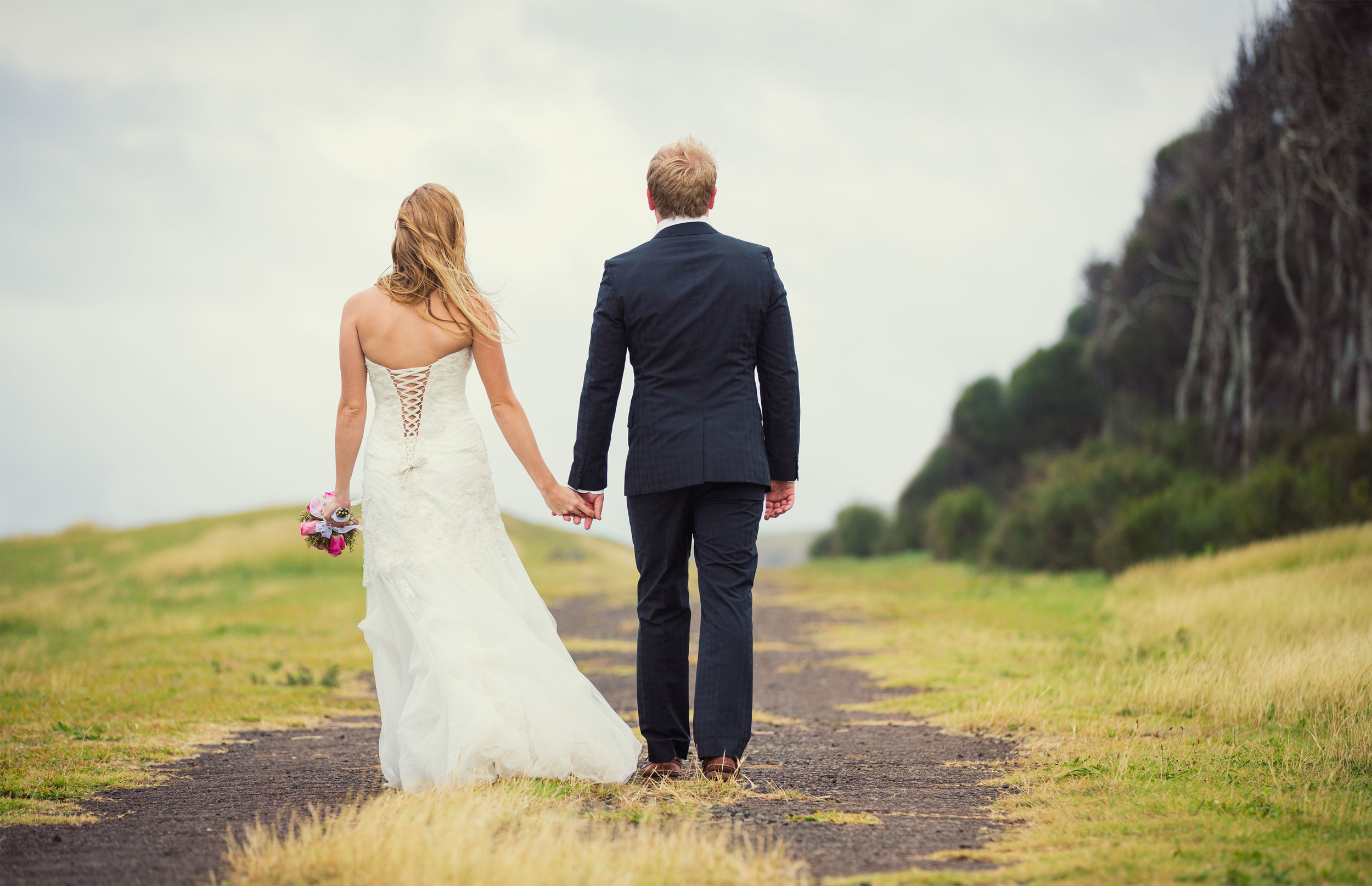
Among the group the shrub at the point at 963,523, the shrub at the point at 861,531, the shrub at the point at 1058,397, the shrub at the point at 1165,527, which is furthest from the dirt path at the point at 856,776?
the shrub at the point at 861,531

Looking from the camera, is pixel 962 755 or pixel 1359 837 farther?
pixel 962 755

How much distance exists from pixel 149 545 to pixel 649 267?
27.0m

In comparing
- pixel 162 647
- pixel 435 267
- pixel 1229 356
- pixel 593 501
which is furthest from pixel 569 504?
pixel 1229 356

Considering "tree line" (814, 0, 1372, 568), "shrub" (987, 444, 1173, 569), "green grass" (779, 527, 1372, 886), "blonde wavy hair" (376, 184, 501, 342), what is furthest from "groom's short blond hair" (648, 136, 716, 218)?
"shrub" (987, 444, 1173, 569)

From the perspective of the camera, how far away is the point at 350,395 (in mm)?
4457

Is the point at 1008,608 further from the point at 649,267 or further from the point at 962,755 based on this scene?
the point at 649,267

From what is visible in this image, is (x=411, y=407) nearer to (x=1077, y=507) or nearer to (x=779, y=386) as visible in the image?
(x=779, y=386)

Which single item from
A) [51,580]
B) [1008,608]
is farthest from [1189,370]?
[51,580]

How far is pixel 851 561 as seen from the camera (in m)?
37.7

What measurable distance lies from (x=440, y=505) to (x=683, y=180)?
1.63 m

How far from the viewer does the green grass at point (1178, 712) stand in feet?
10.1

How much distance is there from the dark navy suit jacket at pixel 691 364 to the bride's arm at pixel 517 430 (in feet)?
0.51

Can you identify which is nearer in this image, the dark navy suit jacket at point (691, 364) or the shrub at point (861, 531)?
the dark navy suit jacket at point (691, 364)

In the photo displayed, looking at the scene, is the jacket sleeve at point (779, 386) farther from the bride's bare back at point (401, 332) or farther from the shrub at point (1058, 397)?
the shrub at point (1058, 397)
